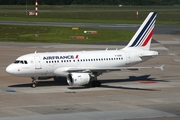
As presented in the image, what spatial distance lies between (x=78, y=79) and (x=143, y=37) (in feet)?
39.2

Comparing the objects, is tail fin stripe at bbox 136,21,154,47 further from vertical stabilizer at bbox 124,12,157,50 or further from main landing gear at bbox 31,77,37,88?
main landing gear at bbox 31,77,37,88

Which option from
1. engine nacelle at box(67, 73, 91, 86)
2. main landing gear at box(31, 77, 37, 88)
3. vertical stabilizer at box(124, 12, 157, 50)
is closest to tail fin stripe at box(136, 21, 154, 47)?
vertical stabilizer at box(124, 12, 157, 50)

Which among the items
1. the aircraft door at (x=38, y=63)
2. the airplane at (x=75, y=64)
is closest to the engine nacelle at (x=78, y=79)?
the airplane at (x=75, y=64)

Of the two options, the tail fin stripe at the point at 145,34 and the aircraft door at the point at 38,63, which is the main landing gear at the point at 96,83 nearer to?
the aircraft door at the point at 38,63

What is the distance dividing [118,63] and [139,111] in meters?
15.7

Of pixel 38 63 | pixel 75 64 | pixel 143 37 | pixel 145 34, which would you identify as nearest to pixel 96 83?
pixel 75 64

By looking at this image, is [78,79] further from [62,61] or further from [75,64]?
[62,61]

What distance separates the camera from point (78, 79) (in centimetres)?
5338

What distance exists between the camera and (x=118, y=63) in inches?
2299

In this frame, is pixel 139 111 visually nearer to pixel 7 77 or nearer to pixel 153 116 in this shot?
pixel 153 116

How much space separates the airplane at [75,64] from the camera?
54.3 meters

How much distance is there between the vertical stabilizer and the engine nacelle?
9.14 metres

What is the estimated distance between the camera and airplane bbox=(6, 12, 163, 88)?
54.3 m

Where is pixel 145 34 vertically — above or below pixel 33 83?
above
